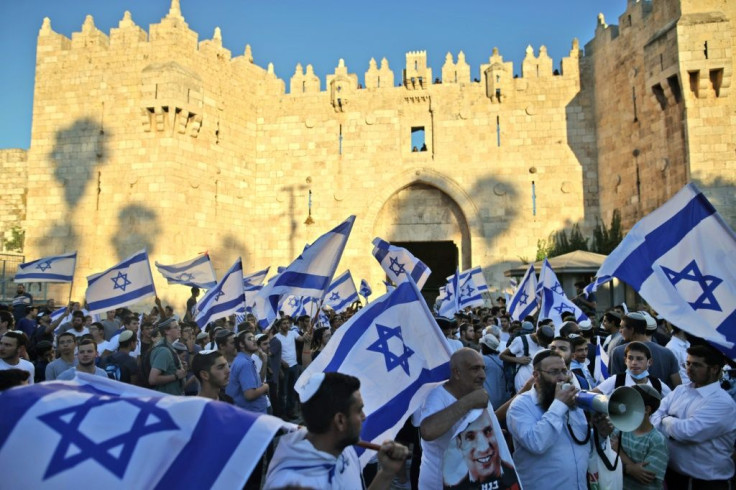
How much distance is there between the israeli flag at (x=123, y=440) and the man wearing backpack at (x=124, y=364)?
374 cm

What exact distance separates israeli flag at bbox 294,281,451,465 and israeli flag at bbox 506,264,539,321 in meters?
7.27

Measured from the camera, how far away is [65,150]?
62.4ft

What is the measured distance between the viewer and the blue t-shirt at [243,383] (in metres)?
5.27

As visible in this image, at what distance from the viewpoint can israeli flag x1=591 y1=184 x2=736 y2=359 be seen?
404 centimetres

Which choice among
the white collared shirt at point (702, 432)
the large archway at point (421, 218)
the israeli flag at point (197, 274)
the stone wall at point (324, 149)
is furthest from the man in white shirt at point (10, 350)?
the large archway at point (421, 218)

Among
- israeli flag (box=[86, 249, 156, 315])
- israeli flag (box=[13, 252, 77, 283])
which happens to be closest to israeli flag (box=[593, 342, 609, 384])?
israeli flag (box=[86, 249, 156, 315])

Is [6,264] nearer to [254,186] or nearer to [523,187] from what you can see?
[254,186]

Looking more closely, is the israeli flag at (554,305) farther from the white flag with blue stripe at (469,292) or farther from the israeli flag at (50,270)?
the israeli flag at (50,270)

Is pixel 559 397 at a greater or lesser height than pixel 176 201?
lesser

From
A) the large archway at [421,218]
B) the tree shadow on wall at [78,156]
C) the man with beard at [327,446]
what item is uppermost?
the tree shadow on wall at [78,156]

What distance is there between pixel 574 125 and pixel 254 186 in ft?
36.1

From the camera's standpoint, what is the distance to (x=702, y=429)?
3598 millimetres

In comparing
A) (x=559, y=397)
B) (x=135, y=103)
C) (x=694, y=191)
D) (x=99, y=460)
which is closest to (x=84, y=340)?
(x=99, y=460)

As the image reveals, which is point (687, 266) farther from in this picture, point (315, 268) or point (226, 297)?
point (226, 297)
